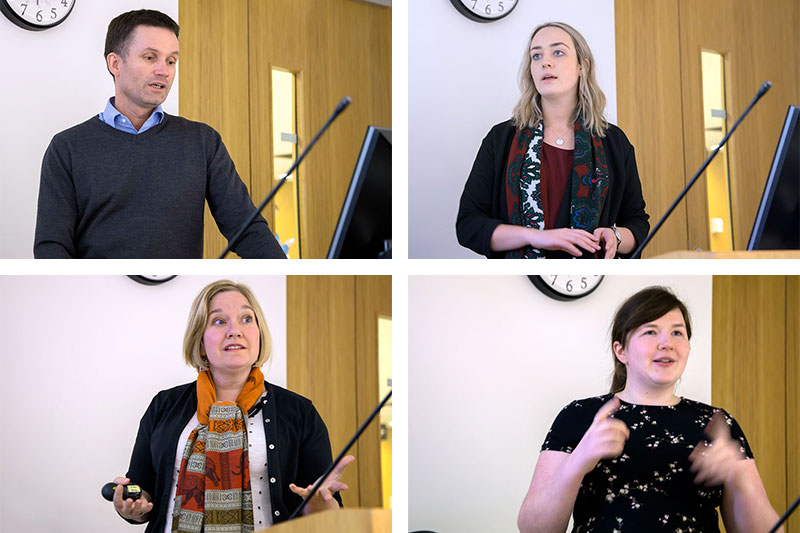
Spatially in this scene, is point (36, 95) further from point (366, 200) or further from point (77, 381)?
point (366, 200)

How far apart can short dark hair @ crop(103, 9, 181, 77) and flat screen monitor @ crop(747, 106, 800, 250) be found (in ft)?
3.28

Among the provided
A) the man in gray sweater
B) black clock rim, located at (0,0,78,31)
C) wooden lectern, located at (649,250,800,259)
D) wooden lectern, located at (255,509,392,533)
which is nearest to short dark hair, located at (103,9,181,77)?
the man in gray sweater

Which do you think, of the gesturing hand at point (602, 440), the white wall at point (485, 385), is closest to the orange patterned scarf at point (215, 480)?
the white wall at point (485, 385)

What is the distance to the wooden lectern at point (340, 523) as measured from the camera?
1.26 m

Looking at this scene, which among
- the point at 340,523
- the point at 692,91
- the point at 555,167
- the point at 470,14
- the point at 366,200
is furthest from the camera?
the point at 692,91

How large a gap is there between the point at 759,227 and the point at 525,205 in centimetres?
39

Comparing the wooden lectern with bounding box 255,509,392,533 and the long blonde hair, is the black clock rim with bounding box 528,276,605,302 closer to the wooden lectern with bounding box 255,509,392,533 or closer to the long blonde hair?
the long blonde hair

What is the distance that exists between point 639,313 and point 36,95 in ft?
3.91

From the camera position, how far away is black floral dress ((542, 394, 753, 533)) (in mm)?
1356

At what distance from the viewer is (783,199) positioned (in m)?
1.26

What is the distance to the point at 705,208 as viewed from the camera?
1973 mm

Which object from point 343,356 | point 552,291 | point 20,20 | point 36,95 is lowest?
point 343,356

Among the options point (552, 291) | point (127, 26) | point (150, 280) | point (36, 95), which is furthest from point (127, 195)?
point (552, 291)

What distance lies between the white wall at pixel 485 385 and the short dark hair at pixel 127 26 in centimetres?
67
